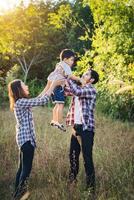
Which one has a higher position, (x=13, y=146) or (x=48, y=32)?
(x=48, y=32)

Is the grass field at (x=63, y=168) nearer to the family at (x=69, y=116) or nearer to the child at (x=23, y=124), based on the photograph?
the family at (x=69, y=116)

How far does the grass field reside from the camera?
259 inches

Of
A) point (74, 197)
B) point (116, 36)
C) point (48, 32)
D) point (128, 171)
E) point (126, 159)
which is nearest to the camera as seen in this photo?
point (74, 197)

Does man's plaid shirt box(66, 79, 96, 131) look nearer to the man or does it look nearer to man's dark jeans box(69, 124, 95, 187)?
the man

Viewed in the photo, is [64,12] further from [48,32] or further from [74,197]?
[48,32]

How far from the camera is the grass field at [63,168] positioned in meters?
6.58

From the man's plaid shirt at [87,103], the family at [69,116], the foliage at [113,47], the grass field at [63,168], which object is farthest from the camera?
the foliage at [113,47]

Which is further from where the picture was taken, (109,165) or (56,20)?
(56,20)

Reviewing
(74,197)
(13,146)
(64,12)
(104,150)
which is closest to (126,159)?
(104,150)

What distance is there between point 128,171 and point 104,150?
2.04m

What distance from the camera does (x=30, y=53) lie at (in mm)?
35625

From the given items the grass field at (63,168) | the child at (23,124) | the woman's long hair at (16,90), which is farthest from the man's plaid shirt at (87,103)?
the grass field at (63,168)

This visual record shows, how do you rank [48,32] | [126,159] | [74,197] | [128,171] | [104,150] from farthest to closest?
[48,32]
[104,150]
[126,159]
[128,171]
[74,197]

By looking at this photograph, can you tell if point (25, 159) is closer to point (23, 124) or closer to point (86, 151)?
point (23, 124)
